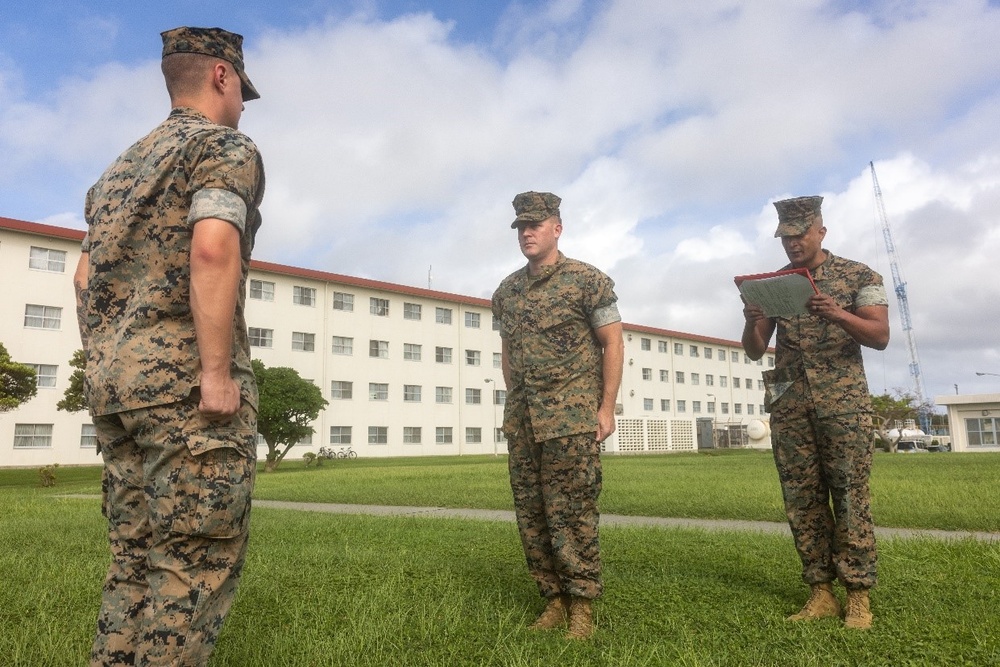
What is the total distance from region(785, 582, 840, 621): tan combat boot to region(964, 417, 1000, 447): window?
144ft

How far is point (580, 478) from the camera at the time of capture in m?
3.59

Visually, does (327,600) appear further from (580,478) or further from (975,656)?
(975,656)

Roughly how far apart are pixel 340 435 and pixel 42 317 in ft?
49.7

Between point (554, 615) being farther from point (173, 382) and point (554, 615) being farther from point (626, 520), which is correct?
point (626, 520)

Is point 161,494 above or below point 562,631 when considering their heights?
above

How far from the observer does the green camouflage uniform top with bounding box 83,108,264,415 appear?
2107 mm

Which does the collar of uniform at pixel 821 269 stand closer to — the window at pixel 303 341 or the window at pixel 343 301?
the window at pixel 303 341

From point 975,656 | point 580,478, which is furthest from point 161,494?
point 975,656

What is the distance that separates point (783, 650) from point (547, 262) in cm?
224

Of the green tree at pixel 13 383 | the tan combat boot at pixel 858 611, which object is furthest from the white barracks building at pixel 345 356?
the tan combat boot at pixel 858 611

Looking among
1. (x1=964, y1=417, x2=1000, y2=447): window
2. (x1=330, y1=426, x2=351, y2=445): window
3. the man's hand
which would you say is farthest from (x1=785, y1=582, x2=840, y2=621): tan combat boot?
(x1=964, y1=417, x2=1000, y2=447): window

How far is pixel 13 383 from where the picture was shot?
60.0 ft

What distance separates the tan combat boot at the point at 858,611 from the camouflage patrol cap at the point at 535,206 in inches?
101

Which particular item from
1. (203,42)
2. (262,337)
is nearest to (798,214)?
(203,42)
